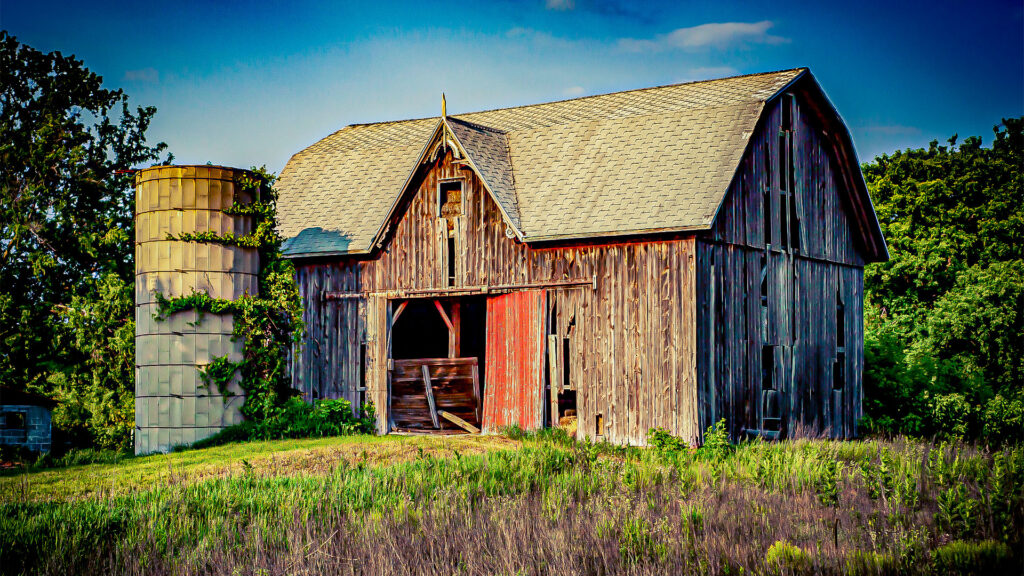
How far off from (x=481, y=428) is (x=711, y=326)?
607 centimetres

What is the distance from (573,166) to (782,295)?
5.76 m

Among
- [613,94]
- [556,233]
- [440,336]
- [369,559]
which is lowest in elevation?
[369,559]

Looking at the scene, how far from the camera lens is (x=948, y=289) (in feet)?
128

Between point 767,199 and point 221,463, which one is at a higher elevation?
point 767,199

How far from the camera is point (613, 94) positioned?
27.5 m

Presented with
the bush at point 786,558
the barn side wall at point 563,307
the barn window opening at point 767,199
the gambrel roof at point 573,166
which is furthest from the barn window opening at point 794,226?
the bush at point 786,558

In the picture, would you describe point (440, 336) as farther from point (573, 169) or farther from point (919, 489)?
point (919, 489)

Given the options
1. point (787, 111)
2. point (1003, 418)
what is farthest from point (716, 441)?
point (1003, 418)

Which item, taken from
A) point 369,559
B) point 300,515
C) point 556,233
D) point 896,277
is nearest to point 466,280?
point 556,233

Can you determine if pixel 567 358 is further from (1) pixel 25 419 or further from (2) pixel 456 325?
(1) pixel 25 419

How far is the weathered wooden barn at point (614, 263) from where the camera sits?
841 inches

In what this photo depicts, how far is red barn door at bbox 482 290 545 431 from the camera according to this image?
22344 millimetres

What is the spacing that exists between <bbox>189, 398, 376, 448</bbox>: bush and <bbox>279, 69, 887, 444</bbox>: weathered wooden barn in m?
0.49

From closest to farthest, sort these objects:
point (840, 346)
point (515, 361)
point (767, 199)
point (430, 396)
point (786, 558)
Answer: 1. point (786, 558)
2. point (515, 361)
3. point (767, 199)
4. point (430, 396)
5. point (840, 346)
